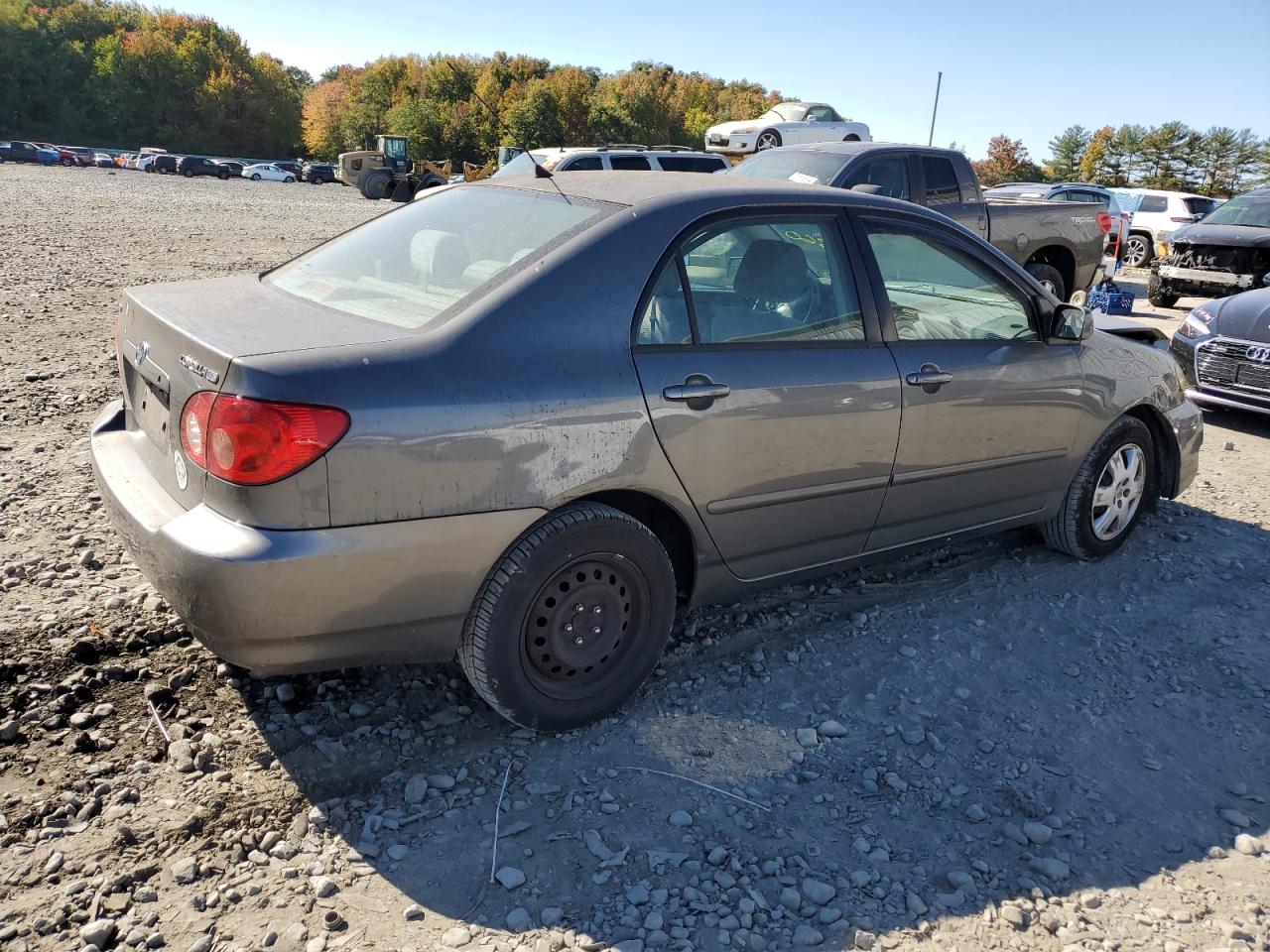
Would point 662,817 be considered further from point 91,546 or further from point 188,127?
point 188,127

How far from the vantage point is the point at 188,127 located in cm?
8912

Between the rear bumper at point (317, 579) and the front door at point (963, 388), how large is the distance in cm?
165

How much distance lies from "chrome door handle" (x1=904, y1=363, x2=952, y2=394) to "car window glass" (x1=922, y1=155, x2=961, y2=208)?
21.6ft

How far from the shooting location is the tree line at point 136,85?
85.9m

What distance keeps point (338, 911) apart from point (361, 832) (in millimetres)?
294

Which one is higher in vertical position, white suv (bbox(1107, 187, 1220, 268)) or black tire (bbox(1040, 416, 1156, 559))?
white suv (bbox(1107, 187, 1220, 268))

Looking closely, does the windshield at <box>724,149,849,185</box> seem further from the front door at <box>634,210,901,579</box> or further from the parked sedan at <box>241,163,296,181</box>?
the parked sedan at <box>241,163,296,181</box>

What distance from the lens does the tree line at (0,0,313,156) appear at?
8588 cm

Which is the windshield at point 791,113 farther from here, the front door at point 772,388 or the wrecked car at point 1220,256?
the front door at point 772,388

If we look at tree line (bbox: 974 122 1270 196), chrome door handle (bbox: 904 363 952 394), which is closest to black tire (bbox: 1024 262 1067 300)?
chrome door handle (bbox: 904 363 952 394)

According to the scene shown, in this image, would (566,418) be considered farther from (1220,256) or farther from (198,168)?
(198,168)

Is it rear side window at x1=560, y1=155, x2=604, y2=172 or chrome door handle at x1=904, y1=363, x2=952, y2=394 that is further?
rear side window at x1=560, y1=155, x2=604, y2=172

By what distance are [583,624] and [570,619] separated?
0.06 m

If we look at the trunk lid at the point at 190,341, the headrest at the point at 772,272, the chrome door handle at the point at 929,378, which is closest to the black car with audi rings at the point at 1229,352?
the chrome door handle at the point at 929,378
